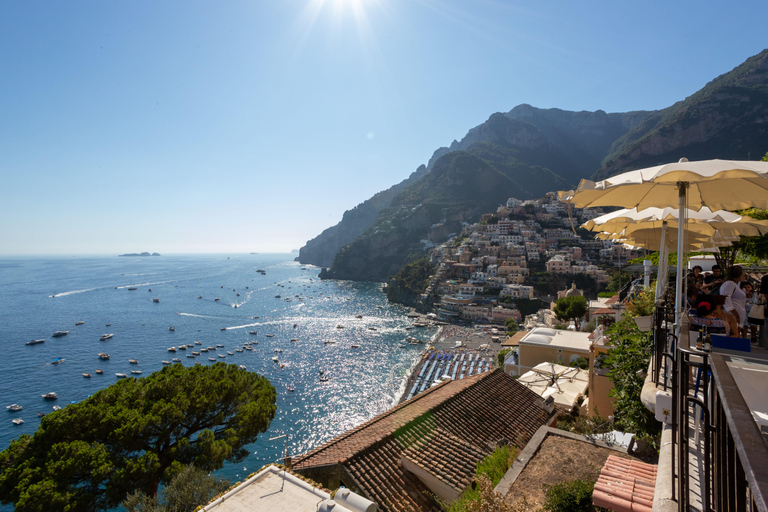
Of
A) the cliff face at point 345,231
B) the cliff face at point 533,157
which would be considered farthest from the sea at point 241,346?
the cliff face at point 345,231

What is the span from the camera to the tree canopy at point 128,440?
8477 mm

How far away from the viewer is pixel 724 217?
5082mm

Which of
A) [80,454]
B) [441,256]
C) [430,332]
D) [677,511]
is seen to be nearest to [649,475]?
[677,511]

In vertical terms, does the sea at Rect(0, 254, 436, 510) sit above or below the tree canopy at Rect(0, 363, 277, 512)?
below

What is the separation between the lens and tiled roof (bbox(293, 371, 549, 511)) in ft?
21.7

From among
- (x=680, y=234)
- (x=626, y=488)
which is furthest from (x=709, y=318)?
(x=626, y=488)

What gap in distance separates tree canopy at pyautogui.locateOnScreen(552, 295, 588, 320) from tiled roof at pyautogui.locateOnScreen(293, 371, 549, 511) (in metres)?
24.0

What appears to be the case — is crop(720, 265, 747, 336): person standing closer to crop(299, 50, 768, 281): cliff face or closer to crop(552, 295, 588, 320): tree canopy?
crop(552, 295, 588, 320): tree canopy

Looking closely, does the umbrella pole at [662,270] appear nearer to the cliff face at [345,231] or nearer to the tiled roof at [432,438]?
the tiled roof at [432,438]

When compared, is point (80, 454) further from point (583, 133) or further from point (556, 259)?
point (583, 133)

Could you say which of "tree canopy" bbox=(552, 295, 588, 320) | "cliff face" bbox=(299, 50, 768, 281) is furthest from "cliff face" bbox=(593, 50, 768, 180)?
"tree canopy" bbox=(552, 295, 588, 320)

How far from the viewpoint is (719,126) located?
78.9 m

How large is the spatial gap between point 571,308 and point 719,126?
79.2 metres

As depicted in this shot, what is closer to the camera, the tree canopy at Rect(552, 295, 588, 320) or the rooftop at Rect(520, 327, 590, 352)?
the rooftop at Rect(520, 327, 590, 352)
